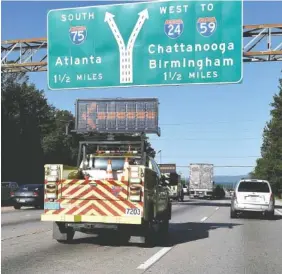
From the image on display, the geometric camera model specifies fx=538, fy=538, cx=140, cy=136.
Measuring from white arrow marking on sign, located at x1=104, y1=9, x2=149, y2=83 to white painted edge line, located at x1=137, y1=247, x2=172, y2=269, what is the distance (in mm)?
9428

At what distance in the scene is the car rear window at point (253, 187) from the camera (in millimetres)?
23016

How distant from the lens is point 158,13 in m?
18.8

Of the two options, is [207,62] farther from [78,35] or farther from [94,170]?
[94,170]

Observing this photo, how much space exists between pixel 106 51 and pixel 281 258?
1153cm

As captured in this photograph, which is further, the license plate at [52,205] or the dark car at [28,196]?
the dark car at [28,196]

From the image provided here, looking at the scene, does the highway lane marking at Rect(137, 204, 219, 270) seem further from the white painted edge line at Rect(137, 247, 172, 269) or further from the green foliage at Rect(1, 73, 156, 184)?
the green foliage at Rect(1, 73, 156, 184)

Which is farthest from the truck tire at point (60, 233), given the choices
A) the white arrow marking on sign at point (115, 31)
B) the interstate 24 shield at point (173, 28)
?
the interstate 24 shield at point (173, 28)

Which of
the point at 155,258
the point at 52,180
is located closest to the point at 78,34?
the point at 52,180

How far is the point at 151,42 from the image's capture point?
19281mm

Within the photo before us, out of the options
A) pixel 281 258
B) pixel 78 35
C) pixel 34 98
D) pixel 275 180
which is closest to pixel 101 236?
pixel 281 258

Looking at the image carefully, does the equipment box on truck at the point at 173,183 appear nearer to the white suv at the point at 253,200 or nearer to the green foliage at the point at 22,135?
the white suv at the point at 253,200

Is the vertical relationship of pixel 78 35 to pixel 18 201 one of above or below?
above

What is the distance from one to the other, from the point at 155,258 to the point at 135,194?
1.70 metres

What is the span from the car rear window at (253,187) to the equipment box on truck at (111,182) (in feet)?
27.5
